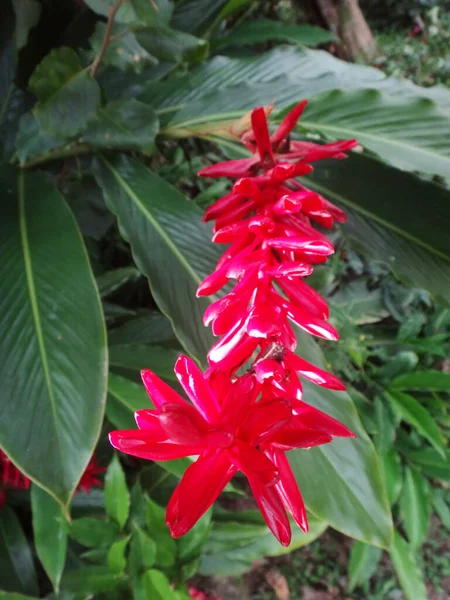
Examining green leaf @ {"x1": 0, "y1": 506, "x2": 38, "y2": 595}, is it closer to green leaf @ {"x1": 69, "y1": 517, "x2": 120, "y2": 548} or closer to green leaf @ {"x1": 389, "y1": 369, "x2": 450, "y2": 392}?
green leaf @ {"x1": 69, "y1": 517, "x2": 120, "y2": 548}

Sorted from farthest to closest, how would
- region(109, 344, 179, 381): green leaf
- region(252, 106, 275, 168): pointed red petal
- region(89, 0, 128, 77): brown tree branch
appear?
region(109, 344, 179, 381): green leaf → region(89, 0, 128, 77): brown tree branch → region(252, 106, 275, 168): pointed red petal

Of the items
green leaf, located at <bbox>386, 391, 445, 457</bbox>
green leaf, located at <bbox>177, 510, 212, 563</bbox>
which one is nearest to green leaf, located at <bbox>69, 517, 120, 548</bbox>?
green leaf, located at <bbox>177, 510, 212, 563</bbox>

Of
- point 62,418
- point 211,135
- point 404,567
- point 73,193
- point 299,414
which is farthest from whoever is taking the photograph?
point 404,567

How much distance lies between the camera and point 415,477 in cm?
132

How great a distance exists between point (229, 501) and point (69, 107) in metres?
1.21

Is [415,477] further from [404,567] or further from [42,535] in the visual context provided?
[42,535]

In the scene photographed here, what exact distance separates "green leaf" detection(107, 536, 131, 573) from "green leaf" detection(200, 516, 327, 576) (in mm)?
→ 237

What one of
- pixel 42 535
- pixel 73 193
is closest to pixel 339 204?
pixel 73 193

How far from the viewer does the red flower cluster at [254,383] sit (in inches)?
10.3

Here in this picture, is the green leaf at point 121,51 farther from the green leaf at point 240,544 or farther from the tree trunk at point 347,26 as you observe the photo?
the tree trunk at point 347,26

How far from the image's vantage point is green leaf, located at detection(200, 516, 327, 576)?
0.96m

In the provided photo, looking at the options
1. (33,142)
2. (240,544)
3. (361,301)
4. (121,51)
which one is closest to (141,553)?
(240,544)

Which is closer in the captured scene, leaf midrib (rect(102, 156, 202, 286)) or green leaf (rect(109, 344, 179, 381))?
leaf midrib (rect(102, 156, 202, 286))

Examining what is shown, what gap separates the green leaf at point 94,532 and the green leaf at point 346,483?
427 mm
